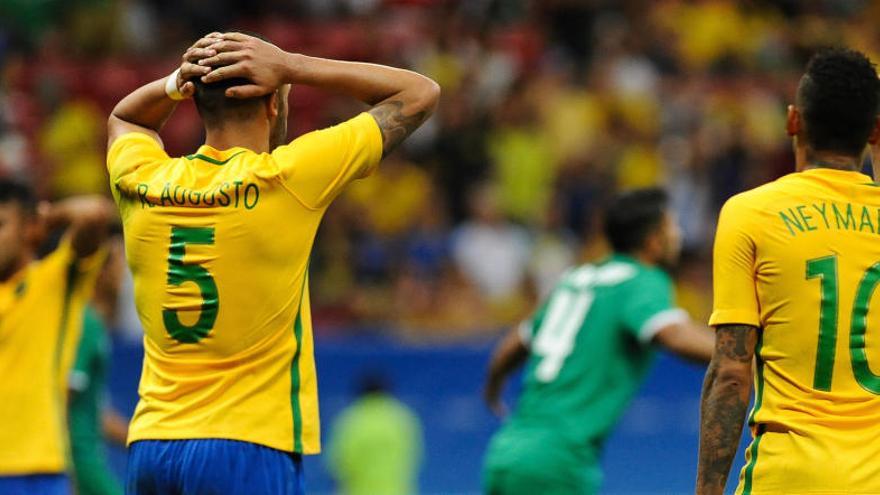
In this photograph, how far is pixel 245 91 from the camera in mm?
4465

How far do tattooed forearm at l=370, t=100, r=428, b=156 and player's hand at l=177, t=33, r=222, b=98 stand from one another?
1.74 ft

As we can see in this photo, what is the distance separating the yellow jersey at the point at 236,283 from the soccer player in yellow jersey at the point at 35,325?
6.10 ft

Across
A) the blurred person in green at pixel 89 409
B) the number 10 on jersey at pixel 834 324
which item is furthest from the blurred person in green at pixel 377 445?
the number 10 on jersey at pixel 834 324

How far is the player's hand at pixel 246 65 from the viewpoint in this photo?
446 cm

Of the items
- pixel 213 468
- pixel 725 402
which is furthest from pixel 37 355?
pixel 725 402

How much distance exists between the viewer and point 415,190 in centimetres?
1545

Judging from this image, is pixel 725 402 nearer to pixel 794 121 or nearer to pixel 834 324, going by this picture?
pixel 834 324

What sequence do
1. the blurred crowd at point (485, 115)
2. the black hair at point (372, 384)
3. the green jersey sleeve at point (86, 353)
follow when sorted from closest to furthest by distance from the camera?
1. the green jersey sleeve at point (86, 353)
2. the black hair at point (372, 384)
3. the blurred crowd at point (485, 115)

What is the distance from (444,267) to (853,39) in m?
5.96

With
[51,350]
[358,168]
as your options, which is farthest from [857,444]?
[51,350]

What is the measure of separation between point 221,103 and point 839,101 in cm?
185

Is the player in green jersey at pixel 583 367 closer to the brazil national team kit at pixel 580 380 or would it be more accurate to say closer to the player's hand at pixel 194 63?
the brazil national team kit at pixel 580 380

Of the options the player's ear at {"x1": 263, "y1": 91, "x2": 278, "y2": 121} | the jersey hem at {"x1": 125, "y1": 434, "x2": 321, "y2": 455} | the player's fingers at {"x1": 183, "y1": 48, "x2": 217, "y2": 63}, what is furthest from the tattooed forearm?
the jersey hem at {"x1": 125, "y1": 434, "x2": 321, "y2": 455}

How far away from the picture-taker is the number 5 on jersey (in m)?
4.50
